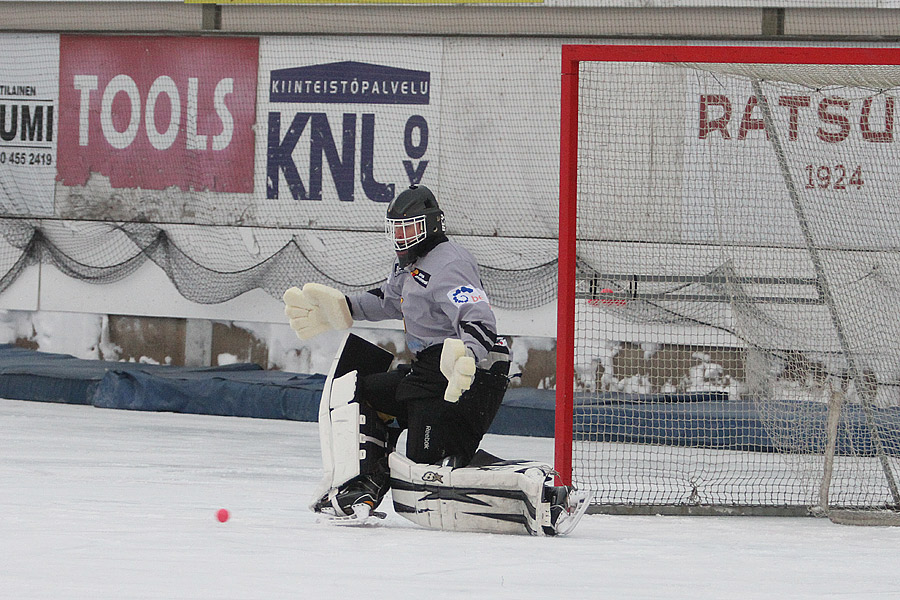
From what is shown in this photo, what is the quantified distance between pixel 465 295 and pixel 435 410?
0.36 meters

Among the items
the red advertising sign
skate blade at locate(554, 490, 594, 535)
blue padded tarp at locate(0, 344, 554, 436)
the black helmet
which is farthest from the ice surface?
the red advertising sign

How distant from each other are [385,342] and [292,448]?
2.74 meters

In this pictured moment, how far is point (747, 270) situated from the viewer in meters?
5.30

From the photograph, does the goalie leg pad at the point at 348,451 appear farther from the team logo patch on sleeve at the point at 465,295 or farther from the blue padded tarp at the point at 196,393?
the blue padded tarp at the point at 196,393

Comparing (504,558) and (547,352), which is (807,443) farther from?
(547,352)

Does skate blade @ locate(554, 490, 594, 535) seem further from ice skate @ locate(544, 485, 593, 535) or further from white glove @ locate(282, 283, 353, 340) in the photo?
white glove @ locate(282, 283, 353, 340)

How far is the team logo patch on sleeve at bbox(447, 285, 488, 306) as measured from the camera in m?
3.39

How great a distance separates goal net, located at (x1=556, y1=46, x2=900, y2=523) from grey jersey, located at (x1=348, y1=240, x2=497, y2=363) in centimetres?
82

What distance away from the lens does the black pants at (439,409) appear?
3461 millimetres

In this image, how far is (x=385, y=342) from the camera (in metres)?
8.86

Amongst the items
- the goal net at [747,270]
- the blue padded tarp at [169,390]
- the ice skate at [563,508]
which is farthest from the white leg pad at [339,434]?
Result: the blue padded tarp at [169,390]

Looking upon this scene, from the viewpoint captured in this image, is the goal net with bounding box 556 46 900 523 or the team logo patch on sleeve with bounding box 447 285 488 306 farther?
the goal net with bounding box 556 46 900 523

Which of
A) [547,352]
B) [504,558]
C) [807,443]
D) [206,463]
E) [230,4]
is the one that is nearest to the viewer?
[504,558]

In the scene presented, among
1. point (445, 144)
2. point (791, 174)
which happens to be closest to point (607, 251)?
point (791, 174)
